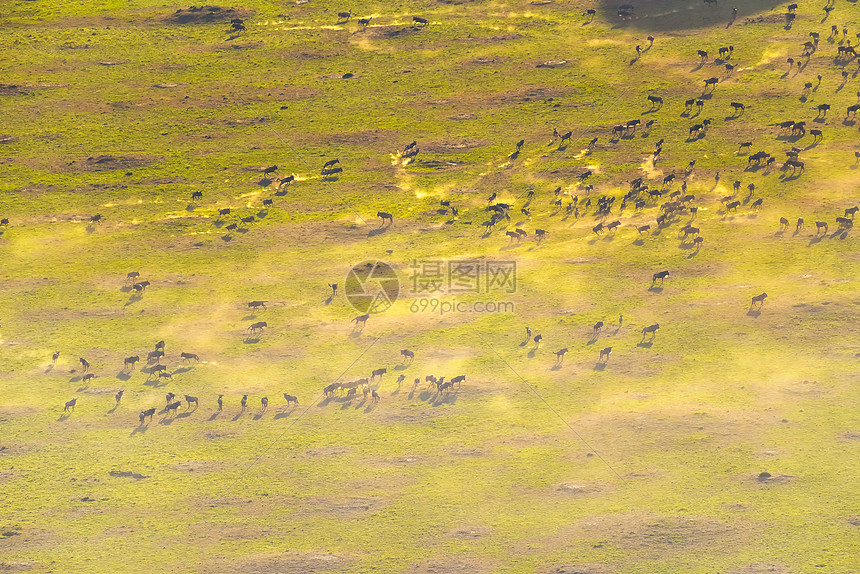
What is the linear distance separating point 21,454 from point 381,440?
19162 mm

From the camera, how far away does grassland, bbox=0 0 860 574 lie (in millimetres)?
42094

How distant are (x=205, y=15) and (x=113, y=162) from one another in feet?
86.7

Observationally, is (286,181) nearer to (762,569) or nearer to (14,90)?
(14,90)

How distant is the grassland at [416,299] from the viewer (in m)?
42.1

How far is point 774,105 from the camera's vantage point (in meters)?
77.2

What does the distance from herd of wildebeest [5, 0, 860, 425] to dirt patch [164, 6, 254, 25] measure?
28.6m

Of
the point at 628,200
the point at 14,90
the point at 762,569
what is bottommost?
the point at 762,569

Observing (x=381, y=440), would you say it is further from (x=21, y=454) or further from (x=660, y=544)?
(x=21, y=454)

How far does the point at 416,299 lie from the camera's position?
195ft

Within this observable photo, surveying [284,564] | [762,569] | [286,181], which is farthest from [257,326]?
[762,569]

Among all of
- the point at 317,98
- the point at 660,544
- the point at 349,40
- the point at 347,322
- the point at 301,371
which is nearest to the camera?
the point at 660,544

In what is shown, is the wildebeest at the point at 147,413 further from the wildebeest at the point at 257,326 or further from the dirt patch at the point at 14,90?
the dirt patch at the point at 14,90

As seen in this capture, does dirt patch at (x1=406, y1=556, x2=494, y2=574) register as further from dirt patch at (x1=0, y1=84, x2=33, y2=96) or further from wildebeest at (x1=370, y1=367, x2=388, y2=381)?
dirt patch at (x1=0, y1=84, x2=33, y2=96)

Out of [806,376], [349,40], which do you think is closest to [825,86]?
[806,376]
